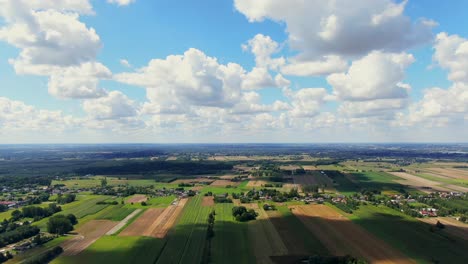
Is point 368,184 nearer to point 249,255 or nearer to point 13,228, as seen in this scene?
point 249,255

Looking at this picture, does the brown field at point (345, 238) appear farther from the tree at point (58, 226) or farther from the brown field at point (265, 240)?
the tree at point (58, 226)

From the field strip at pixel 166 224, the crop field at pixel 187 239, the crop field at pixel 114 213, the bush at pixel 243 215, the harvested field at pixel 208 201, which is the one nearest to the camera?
the crop field at pixel 187 239

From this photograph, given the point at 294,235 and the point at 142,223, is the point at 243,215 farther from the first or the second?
the point at 142,223

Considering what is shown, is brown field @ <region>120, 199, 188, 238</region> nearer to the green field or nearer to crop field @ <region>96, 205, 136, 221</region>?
the green field

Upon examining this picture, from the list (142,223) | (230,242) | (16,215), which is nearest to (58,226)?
(142,223)

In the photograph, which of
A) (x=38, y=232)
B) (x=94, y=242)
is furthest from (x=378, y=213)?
(x=38, y=232)

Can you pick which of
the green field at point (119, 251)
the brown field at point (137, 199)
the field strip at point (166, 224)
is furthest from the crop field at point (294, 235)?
the brown field at point (137, 199)

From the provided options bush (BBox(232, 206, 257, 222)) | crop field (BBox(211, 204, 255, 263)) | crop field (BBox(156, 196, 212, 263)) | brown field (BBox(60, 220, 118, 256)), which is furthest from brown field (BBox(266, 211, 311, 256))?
brown field (BBox(60, 220, 118, 256))
